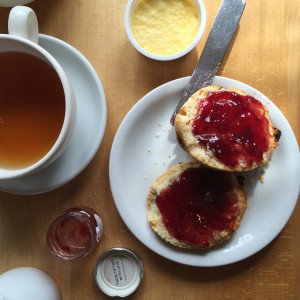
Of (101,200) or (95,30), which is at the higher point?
→ (95,30)

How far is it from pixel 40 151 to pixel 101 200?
1.04 ft

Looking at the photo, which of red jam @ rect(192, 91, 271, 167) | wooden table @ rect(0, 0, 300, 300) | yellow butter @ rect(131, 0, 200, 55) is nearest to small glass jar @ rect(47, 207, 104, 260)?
wooden table @ rect(0, 0, 300, 300)

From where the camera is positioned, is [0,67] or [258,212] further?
[258,212]

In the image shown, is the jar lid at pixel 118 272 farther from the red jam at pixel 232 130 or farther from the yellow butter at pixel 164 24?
the yellow butter at pixel 164 24

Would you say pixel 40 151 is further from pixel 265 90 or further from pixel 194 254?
pixel 265 90

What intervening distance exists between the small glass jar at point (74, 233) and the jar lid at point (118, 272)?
7cm

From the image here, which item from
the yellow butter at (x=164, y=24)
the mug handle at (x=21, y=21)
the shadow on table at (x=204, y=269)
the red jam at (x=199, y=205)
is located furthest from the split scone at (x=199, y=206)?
the mug handle at (x=21, y=21)

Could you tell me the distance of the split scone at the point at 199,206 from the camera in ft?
4.68

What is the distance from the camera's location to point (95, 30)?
1.51 metres

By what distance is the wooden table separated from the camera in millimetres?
1494

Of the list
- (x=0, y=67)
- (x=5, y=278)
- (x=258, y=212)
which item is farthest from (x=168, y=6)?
(x=5, y=278)

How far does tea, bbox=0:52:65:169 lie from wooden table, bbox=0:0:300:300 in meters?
0.27

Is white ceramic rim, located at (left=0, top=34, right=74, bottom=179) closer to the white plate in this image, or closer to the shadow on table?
the white plate

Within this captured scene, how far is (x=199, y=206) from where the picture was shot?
143 centimetres
